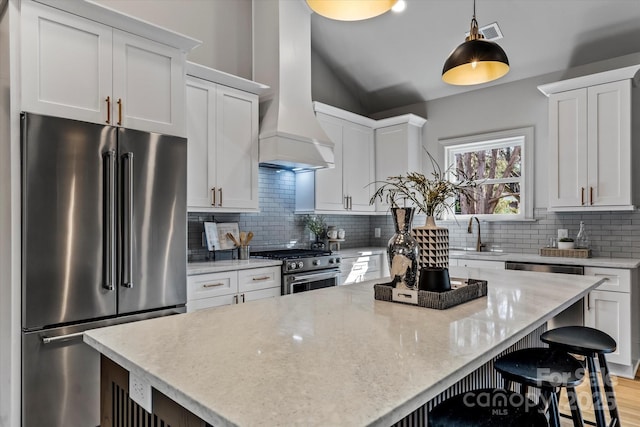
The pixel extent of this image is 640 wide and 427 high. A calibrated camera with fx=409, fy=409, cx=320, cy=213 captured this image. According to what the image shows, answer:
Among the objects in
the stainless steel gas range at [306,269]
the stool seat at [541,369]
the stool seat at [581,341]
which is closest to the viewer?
the stool seat at [541,369]

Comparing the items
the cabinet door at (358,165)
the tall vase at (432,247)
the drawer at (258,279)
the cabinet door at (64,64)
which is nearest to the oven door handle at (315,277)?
the drawer at (258,279)

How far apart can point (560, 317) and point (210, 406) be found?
10.8ft

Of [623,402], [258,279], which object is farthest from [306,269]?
[623,402]

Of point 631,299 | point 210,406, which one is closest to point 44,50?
point 210,406

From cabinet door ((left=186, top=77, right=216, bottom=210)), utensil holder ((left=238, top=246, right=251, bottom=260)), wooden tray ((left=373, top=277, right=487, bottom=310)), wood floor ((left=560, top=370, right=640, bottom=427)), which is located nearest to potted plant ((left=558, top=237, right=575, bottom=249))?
wood floor ((left=560, top=370, right=640, bottom=427))

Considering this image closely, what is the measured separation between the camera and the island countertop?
798 millimetres

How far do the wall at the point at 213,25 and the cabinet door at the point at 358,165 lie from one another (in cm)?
139

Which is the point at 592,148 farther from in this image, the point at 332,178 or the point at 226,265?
the point at 226,265

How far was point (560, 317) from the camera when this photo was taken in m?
3.27

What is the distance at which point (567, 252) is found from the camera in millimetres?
3777

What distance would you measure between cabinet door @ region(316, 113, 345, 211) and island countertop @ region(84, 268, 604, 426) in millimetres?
2635

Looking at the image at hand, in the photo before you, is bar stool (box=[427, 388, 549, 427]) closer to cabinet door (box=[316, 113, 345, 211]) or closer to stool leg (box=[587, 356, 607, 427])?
stool leg (box=[587, 356, 607, 427])

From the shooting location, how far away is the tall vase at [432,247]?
1917mm

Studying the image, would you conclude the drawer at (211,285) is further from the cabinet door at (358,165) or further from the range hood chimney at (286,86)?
the cabinet door at (358,165)
